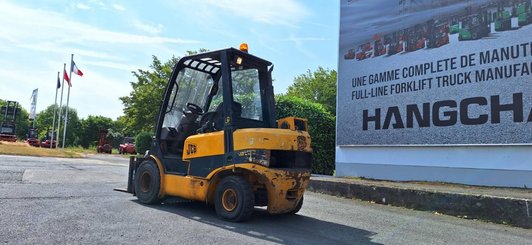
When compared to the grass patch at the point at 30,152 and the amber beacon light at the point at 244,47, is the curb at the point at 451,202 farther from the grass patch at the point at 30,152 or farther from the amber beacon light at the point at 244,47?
the grass patch at the point at 30,152

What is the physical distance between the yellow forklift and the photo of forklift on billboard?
6.59m

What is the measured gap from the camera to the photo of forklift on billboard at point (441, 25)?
10484 millimetres

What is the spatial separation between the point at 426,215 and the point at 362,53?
284 inches

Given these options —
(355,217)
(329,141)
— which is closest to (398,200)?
(355,217)

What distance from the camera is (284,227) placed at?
6137 mm

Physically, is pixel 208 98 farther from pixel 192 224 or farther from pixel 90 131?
pixel 90 131

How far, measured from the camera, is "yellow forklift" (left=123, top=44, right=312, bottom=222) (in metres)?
6.21

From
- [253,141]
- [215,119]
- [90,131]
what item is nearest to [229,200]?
[253,141]

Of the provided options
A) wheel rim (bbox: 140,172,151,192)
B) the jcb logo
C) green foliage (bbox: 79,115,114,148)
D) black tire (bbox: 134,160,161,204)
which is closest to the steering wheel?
the jcb logo

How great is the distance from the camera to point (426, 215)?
820 centimetres

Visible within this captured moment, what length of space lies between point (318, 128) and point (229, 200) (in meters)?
10.2

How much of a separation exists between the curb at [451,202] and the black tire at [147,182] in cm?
492

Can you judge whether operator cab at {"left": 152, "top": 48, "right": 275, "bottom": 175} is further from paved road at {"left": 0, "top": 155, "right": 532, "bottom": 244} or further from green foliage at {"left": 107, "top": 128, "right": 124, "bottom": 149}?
green foliage at {"left": 107, "top": 128, "right": 124, "bottom": 149}

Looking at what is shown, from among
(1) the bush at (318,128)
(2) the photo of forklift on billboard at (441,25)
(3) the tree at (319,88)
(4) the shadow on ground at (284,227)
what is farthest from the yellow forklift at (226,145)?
(3) the tree at (319,88)
